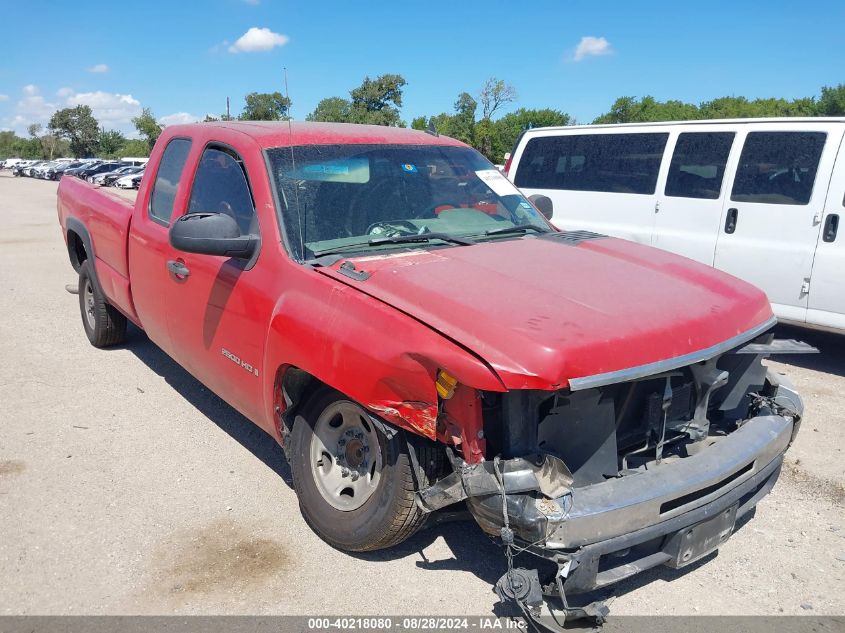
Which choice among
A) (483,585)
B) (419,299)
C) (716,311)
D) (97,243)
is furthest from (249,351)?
(97,243)

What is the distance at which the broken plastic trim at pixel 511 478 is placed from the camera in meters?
2.46

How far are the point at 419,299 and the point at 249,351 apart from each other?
115 centimetres

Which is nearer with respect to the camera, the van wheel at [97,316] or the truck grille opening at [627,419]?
the truck grille opening at [627,419]

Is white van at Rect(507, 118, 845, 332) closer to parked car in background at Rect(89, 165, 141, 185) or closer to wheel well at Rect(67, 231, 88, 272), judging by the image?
wheel well at Rect(67, 231, 88, 272)

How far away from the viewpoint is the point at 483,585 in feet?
10.0

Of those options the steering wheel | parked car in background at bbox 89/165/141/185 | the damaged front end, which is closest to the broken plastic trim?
the damaged front end

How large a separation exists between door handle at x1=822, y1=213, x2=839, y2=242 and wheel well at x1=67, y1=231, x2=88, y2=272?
6.61 m

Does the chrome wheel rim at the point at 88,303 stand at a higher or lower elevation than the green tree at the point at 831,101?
lower

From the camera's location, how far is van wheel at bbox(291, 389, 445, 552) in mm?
2826

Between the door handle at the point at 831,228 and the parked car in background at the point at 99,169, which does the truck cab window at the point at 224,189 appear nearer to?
the door handle at the point at 831,228

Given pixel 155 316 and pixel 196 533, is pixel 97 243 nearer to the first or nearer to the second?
pixel 155 316

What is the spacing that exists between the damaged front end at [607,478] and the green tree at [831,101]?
56.4 m

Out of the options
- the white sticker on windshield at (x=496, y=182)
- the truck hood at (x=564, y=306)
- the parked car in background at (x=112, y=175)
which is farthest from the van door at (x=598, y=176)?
the parked car in background at (x=112, y=175)

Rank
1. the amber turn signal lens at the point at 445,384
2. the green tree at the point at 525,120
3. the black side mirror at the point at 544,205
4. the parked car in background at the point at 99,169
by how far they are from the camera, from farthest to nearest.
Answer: the green tree at the point at 525,120 < the parked car in background at the point at 99,169 < the black side mirror at the point at 544,205 < the amber turn signal lens at the point at 445,384
